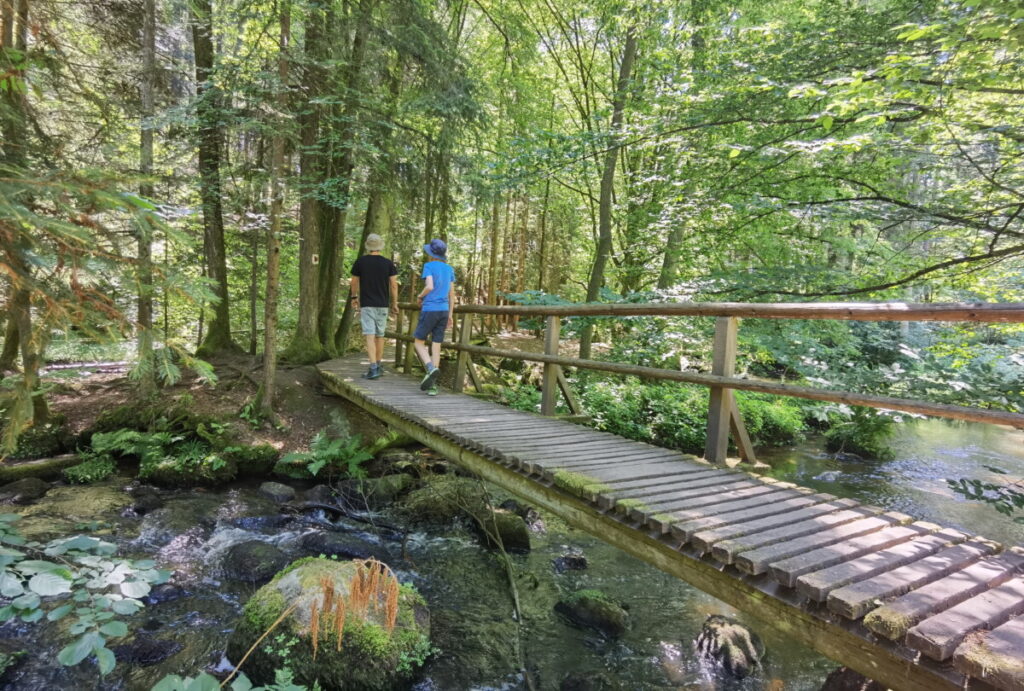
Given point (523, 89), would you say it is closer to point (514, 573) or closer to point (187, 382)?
point (187, 382)

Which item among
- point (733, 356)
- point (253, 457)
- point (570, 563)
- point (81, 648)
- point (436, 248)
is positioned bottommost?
point (570, 563)

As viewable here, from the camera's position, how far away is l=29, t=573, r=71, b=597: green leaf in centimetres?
155

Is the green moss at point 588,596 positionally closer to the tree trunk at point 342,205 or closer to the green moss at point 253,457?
the green moss at point 253,457

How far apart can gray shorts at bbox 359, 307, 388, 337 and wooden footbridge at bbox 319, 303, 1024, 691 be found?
10.8ft

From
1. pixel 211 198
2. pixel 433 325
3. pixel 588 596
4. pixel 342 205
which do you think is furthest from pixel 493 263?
pixel 588 596

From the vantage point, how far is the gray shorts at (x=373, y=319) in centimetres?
779

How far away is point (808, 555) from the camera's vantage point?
8.38 feet

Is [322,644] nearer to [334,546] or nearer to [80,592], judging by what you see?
[334,546]

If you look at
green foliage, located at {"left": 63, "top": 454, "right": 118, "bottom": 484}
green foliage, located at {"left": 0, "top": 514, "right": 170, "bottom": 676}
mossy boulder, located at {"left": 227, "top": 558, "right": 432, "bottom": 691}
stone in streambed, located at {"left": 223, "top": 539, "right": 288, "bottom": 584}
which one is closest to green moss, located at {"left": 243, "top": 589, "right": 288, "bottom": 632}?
mossy boulder, located at {"left": 227, "top": 558, "right": 432, "bottom": 691}

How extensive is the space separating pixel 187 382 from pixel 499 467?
25.7ft

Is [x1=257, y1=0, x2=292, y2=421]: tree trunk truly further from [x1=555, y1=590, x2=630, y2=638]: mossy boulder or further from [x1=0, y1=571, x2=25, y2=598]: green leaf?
[x1=0, y1=571, x2=25, y2=598]: green leaf

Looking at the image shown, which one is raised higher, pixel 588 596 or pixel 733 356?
pixel 733 356

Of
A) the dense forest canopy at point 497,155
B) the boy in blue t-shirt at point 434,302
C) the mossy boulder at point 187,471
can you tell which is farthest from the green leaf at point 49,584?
the mossy boulder at point 187,471

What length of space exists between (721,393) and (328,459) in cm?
590
